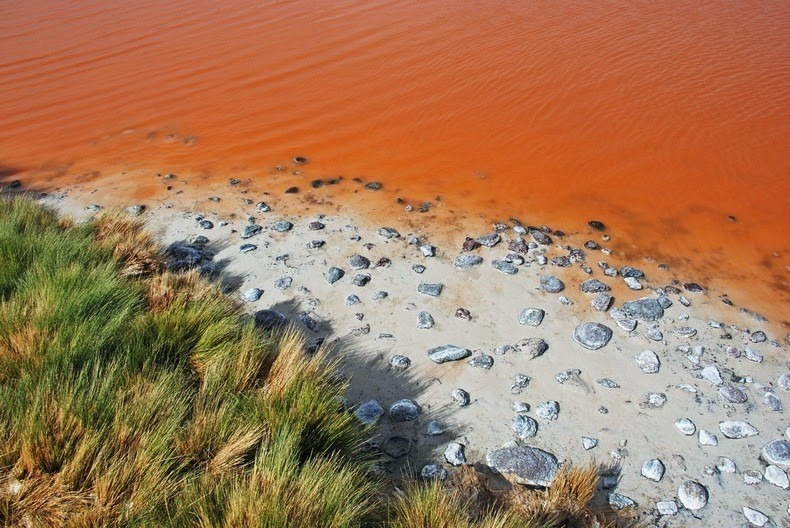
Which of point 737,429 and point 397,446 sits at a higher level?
point 397,446

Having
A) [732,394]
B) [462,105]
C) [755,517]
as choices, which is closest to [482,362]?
[732,394]

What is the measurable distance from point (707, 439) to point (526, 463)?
52.2 inches

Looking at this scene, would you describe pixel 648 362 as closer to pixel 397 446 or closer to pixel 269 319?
pixel 397 446

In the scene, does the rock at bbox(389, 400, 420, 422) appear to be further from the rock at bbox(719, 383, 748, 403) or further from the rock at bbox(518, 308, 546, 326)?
the rock at bbox(719, 383, 748, 403)

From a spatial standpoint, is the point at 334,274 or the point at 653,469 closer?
the point at 653,469

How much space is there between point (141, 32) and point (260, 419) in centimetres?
1052

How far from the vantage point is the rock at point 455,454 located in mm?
3802

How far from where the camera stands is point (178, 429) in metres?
3.28

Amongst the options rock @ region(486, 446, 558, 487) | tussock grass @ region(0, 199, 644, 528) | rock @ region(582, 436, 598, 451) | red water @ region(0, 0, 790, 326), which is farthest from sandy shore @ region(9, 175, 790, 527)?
red water @ region(0, 0, 790, 326)

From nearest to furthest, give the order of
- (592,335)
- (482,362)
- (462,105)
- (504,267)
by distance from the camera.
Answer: (482,362), (592,335), (504,267), (462,105)

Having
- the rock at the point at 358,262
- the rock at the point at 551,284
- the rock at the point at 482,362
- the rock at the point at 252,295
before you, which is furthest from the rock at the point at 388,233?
the rock at the point at 482,362

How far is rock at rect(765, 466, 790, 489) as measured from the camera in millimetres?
3766

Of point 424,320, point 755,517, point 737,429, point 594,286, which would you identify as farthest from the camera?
point 594,286

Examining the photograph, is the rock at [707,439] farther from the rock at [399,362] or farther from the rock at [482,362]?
the rock at [399,362]
